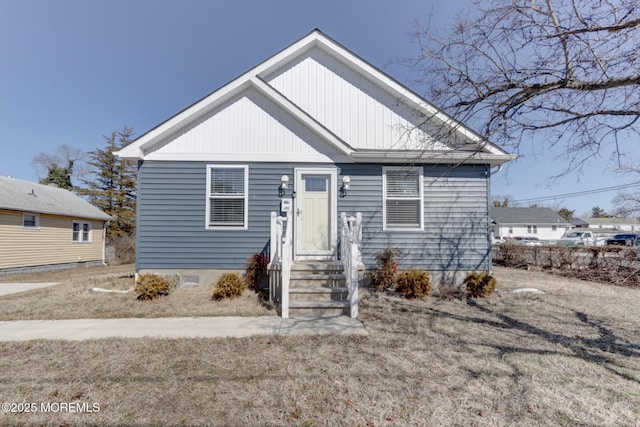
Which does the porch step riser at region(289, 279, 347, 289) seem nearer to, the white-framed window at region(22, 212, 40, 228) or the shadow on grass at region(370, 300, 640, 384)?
the shadow on grass at region(370, 300, 640, 384)

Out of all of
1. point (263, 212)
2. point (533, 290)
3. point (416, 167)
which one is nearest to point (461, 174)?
point (416, 167)

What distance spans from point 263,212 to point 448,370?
5284 mm

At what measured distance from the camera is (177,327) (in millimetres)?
4504

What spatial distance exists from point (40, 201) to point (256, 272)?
13727 millimetres

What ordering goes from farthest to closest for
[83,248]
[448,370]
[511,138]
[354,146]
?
[83,248] < [354,146] < [511,138] < [448,370]

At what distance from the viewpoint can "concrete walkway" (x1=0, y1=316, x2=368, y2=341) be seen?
13.7ft

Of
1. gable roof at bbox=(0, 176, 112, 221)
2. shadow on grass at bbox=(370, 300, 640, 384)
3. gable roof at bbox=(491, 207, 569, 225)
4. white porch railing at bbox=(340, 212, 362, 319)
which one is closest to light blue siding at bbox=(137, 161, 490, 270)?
white porch railing at bbox=(340, 212, 362, 319)

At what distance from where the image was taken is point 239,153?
23.5 feet

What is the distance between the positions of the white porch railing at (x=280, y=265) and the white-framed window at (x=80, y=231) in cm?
Answer: 1479

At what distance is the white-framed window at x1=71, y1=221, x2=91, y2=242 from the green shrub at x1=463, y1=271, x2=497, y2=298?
18353 mm

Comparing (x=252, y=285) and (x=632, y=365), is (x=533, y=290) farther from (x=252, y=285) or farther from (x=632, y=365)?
(x=252, y=285)

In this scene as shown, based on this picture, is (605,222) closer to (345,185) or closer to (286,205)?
(345,185)

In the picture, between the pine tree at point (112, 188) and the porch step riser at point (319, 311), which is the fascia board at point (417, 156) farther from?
the pine tree at point (112, 188)

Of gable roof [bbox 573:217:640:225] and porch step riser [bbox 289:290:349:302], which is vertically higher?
gable roof [bbox 573:217:640:225]
